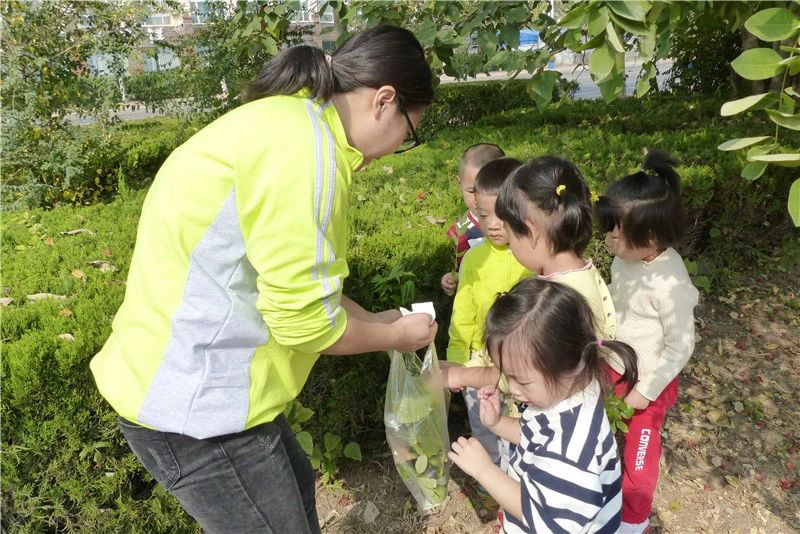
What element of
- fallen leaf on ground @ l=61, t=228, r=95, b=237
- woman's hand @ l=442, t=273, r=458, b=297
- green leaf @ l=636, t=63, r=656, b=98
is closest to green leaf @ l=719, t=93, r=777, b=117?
green leaf @ l=636, t=63, r=656, b=98

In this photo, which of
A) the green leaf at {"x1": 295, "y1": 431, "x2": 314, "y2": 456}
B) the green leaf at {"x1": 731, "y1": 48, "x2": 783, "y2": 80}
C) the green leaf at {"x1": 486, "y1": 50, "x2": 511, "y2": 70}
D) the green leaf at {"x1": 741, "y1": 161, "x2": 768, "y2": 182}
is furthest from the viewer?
the green leaf at {"x1": 295, "y1": 431, "x2": 314, "y2": 456}

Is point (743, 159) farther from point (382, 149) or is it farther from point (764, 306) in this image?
point (382, 149)

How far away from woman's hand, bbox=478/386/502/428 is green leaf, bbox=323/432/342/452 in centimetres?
120

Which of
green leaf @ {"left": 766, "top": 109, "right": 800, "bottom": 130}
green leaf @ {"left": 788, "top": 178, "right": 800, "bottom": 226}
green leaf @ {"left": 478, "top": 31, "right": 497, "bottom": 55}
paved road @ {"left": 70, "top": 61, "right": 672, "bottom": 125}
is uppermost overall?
green leaf @ {"left": 766, "top": 109, "right": 800, "bottom": 130}

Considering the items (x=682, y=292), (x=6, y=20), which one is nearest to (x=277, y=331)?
(x=682, y=292)

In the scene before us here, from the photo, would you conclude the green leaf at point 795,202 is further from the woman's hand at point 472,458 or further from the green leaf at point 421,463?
the green leaf at point 421,463

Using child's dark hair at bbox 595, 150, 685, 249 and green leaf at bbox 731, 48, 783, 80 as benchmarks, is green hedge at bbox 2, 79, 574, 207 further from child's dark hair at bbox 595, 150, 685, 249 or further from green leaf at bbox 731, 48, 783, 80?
green leaf at bbox 731, 48, 783, 80

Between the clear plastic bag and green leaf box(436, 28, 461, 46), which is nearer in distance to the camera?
the clear plastic bag

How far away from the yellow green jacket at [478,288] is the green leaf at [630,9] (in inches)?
44.7

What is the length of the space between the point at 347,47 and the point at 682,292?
1625mm

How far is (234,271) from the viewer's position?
1480 mm

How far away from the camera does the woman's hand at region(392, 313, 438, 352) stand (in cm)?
176

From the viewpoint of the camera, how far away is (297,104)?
1.46 metres

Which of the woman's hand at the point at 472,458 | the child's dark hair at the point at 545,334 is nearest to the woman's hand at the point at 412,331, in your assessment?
the child's dark hair at the point at 545,334
